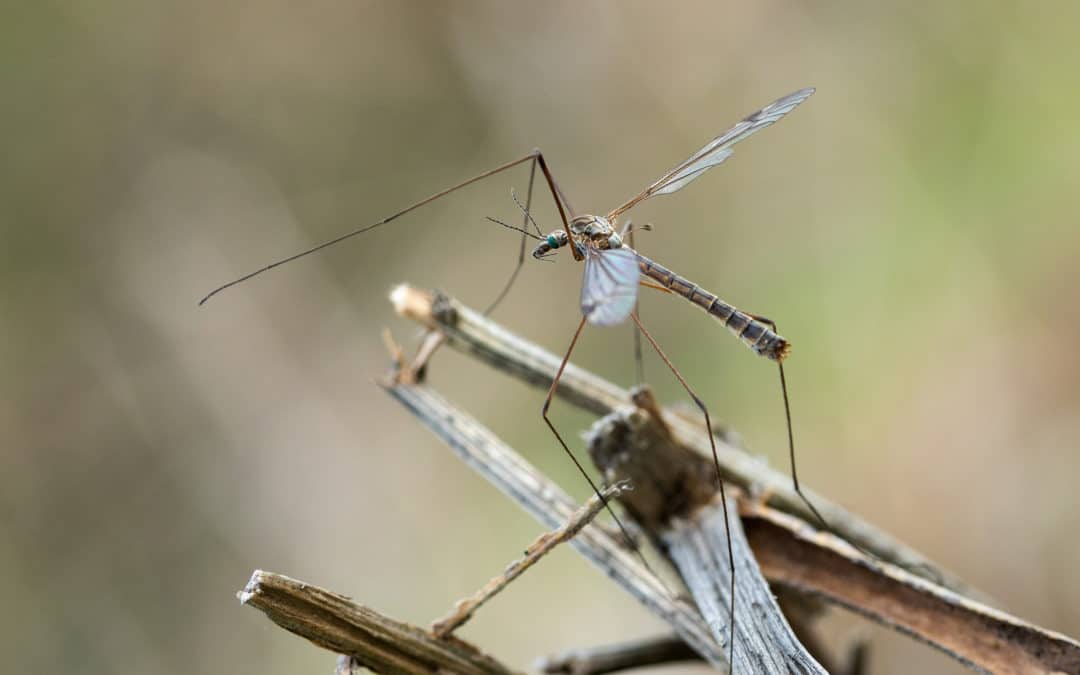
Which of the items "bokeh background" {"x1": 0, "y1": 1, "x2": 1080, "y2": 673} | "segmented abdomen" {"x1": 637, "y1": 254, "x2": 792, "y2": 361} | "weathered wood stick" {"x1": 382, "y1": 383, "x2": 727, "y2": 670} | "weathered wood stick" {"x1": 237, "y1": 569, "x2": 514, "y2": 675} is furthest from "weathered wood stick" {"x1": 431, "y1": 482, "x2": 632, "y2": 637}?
"bokeh background" {"x1": 0, "y1": 1, "x2": 1080, "y2": 673}

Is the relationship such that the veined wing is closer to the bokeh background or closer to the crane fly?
the crane fly

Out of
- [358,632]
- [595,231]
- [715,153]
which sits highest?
[715,153]

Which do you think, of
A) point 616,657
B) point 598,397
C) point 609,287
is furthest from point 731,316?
point 616,657

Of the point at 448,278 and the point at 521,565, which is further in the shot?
the point at 448,278

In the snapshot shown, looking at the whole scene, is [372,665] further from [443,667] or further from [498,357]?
[498,357]

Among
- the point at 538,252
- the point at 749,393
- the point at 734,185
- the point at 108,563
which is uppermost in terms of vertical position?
the point at 734,185

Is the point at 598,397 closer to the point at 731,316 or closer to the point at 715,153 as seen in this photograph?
the point at 731,316

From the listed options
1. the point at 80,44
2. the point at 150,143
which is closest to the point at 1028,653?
the point at 150,143

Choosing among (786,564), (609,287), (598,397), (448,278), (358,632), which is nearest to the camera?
(358,632)
